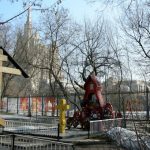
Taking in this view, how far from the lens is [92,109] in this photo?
2220 centimetres

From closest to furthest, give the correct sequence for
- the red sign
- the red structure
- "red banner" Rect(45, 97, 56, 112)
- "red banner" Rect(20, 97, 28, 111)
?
the red structure → "red banner" Rect(45, 97, 56, 112) → the red sign → "red banner" Rect(20, 97, 28, 111)

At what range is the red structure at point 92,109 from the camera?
843 inches

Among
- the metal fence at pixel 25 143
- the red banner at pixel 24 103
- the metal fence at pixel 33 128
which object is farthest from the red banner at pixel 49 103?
the metal fence at pixel 25 143

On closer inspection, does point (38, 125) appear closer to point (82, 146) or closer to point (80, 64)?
point (82, 146)

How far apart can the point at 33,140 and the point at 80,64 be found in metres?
28.3

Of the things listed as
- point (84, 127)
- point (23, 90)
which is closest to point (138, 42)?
point (84, 127)

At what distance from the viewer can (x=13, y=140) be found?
32.6 ft

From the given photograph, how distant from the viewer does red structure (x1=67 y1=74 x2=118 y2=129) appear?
21.4 meters

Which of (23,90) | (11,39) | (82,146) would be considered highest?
(11,39)

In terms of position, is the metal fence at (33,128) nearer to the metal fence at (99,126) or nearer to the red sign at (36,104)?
the metal fence at (99,126)

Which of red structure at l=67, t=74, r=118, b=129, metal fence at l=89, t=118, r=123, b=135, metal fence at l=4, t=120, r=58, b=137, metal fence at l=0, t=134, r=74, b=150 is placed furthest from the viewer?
red structure at l=67, t=74, r=118, b=129

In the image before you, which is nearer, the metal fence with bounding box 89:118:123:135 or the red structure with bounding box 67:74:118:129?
the metal fence with bounding box 89:118:123:135

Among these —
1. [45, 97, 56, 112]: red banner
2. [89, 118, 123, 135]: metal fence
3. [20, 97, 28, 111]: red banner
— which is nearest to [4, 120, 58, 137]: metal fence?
[89, 118, 123, 135]: metal fence

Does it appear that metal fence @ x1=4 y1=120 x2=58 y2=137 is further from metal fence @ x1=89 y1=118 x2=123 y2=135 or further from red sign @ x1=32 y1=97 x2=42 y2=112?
red sign @ x1=32 y1=97 x2=42 y2=112
